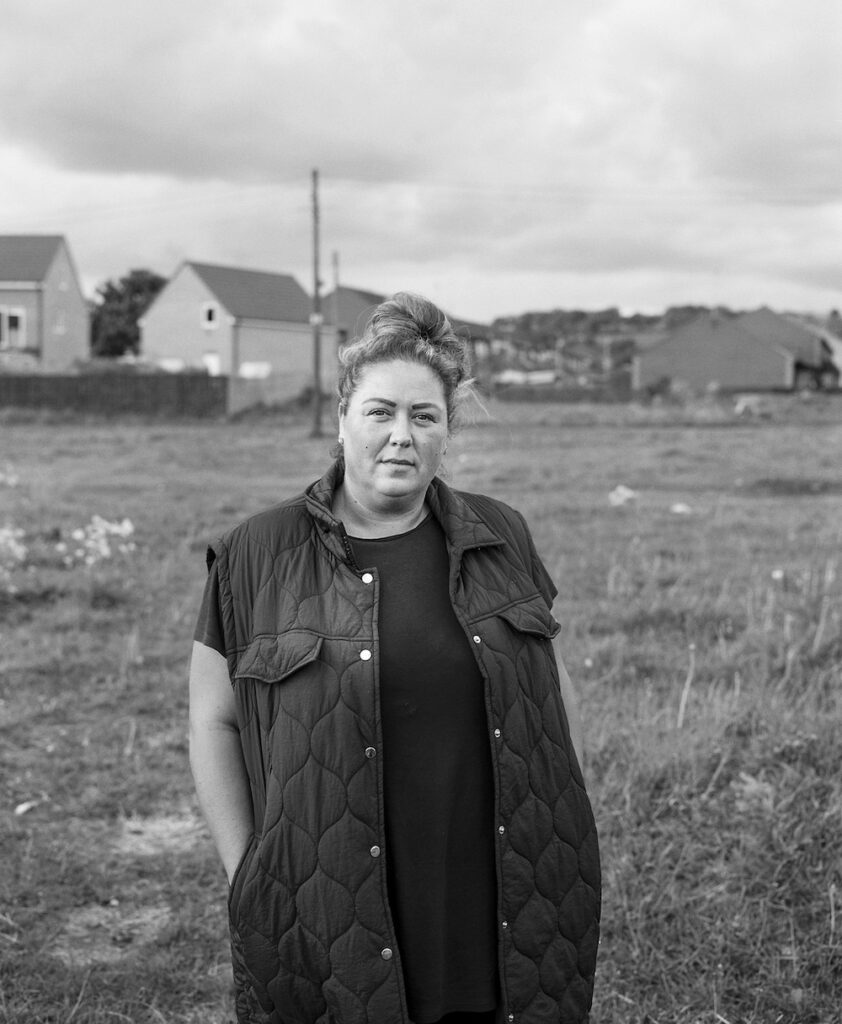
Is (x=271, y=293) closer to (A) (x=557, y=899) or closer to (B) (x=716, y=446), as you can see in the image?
(B) (x=716, y=446)

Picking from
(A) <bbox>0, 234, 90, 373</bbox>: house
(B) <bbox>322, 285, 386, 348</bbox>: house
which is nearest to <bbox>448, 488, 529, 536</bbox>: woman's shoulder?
(A) <bbox>0, 234, 90, 373</bbox>: house

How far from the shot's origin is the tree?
248ft

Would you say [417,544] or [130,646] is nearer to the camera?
[417,544]

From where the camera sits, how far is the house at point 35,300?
2078 inches

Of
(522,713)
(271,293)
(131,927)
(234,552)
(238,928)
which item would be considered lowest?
(131,927)

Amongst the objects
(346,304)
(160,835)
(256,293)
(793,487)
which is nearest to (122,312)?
(346,304)

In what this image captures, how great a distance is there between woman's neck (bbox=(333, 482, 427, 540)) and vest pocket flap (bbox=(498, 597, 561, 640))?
0.31 meters

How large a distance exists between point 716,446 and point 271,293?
116ft

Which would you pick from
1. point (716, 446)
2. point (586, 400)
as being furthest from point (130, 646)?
point (586, 400)

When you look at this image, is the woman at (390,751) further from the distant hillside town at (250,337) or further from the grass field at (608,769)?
the distant hillside town at (250,337)

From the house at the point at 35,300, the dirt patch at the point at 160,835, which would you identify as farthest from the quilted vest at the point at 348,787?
the house at the point at 35,300

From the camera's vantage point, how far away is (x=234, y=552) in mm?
2705

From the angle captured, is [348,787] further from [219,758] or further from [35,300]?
[35,300]

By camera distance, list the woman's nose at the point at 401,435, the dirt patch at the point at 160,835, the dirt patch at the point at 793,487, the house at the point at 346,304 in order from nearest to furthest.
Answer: the woman's nose at the point at 401,435 → the dirt patch at the point at 160,835 → the dirt patch at the point at 793,487 → the house at the point at 346,304
